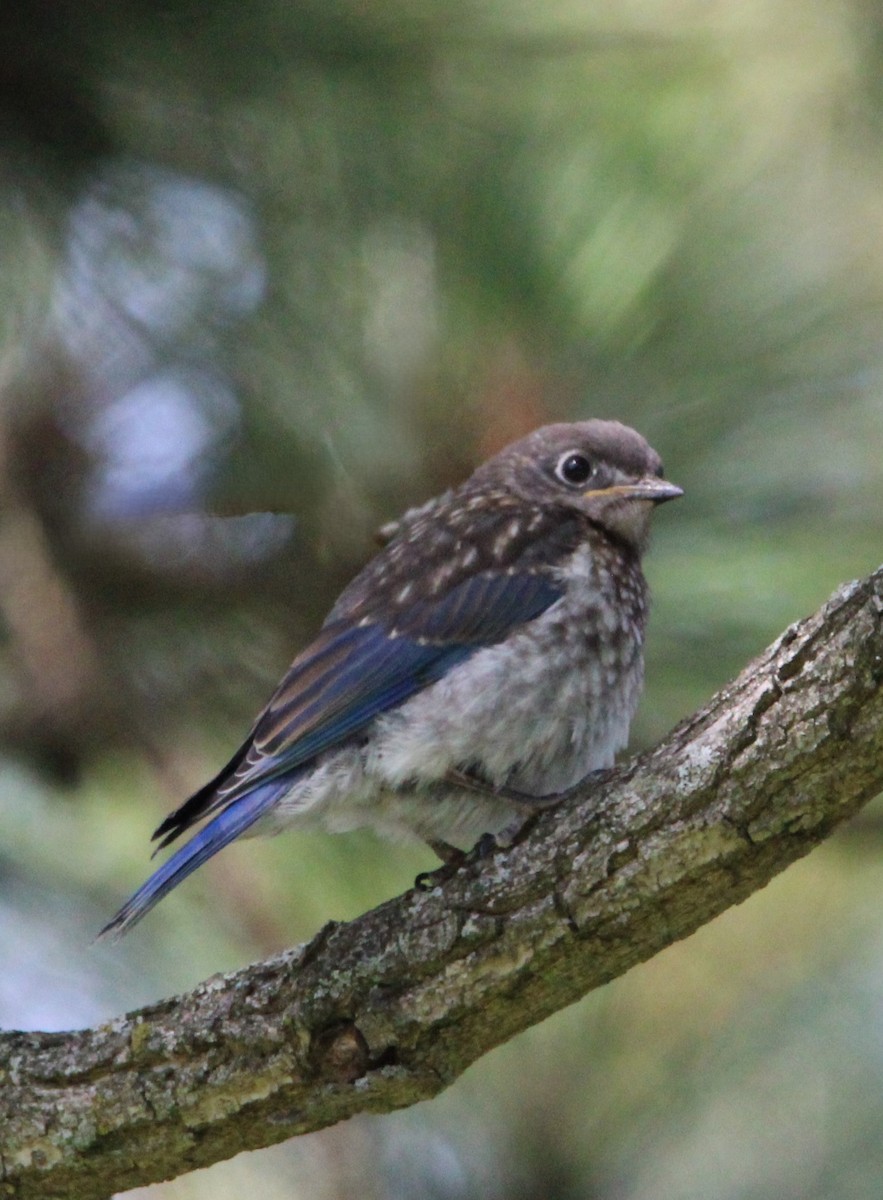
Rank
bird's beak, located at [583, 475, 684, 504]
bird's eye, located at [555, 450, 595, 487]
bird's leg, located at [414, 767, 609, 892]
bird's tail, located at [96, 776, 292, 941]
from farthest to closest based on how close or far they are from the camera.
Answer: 1. bird's eye, located at [555, 450, 595, 487]
2. bird's beak, located at [583, 475, 684, 504]
3. bird's tail, located at [96, 776, 292, 941]
4. bird's leg, located at [414, 767, 609, 892]

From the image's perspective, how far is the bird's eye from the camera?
375 cm

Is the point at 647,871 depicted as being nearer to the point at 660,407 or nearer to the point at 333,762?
the point at 333,762

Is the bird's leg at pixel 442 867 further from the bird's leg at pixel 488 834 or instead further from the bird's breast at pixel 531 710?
the bird's breast at pixel 531 710

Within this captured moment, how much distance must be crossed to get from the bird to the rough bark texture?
376mm

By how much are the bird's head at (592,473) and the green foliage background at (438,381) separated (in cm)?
5

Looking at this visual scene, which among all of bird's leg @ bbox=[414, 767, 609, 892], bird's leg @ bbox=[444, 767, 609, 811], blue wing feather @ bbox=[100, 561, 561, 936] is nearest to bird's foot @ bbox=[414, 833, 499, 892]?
bird's leg @ bbox=[414, 767, 609, 892]

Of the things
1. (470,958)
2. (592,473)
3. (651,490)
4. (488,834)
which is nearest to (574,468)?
(592,473)

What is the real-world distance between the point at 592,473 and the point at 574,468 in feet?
0.19

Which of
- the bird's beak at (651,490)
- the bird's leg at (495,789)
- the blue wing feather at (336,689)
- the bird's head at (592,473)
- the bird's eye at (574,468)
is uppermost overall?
the bird's eye at (574,468)

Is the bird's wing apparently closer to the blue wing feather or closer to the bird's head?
the blue wing feather

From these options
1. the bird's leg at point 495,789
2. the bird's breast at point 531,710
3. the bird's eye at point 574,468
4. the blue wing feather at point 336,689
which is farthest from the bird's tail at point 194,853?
the bird's eye at point 574,468

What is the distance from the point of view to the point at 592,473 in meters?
3.78

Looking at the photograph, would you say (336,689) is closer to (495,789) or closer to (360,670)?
(360,670)

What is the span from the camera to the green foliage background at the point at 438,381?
10.1 feet
